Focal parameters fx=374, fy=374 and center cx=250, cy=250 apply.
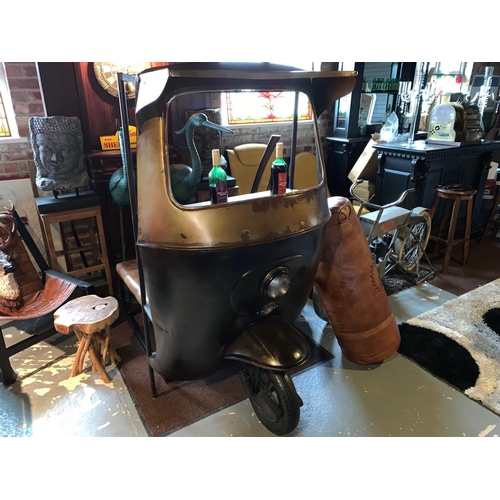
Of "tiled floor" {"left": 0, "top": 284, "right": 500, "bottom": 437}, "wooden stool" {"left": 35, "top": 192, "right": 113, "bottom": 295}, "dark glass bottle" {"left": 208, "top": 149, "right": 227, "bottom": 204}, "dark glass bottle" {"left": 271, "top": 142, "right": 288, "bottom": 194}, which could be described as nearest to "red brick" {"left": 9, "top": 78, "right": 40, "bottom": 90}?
"wooden stool" {"left": 35, "top": 192, "right": 113, "bottom": 295}

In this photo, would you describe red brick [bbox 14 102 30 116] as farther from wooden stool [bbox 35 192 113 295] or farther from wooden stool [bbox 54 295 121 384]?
wooden stool [bbox 54 295 121 384]

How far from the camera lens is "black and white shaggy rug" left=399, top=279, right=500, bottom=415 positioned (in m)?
2.12

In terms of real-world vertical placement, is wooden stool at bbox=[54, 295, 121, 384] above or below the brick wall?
below

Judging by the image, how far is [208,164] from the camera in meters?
2.96

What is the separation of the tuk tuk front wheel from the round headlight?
41 centimetres

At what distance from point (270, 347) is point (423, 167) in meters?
2.62

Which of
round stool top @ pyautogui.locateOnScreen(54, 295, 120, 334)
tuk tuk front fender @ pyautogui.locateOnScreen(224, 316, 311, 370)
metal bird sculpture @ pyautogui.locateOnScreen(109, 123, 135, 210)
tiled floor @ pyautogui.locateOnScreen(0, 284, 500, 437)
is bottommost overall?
tiled floor @ pyautogui.locateOnScreen(0, 284, 500, 437)

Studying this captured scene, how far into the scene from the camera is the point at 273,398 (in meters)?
1.85

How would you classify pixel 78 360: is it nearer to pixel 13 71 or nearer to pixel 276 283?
pixel 276 283

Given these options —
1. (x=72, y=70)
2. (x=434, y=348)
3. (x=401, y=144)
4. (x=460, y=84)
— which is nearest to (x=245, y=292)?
(x=434, y=348)

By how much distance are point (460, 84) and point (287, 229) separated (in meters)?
5.50

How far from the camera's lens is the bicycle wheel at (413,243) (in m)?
3.08

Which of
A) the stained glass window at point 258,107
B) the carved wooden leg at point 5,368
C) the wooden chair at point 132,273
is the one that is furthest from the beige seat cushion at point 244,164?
the carved wooden leg at point 5,368

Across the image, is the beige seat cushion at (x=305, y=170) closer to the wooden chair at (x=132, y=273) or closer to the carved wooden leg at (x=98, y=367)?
the wooden chair at (x=132, y=273)
